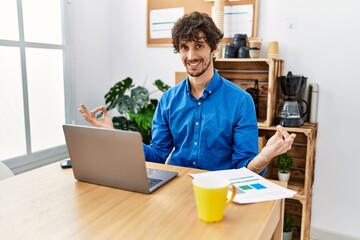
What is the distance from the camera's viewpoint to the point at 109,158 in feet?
3.32

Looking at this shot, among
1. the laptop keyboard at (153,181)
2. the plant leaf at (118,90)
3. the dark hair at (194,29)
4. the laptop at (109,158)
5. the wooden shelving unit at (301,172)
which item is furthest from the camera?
the plant leaf at (118,90)

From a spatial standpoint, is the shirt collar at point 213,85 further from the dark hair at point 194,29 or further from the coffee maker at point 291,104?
the coffee maker at point 291,104

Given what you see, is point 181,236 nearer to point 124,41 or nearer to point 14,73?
point 14,73

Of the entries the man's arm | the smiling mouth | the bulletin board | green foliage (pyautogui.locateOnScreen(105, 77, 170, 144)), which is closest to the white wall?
the bulletin board

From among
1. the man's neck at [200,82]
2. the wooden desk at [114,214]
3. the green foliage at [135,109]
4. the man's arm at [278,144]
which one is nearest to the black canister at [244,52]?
the green foliage at [135,109]

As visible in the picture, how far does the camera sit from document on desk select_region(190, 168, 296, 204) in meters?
0.96

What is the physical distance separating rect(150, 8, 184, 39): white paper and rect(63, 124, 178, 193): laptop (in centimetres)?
190

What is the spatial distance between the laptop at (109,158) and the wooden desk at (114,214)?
1.1 inches

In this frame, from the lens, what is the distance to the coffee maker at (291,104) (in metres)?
2.16

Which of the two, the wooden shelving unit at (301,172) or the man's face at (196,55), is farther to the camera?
the wooden shelving unit at (301,172)

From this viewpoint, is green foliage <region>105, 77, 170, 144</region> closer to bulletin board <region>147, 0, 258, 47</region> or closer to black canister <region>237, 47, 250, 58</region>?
bulletin board <region>147, 0, 258, 47</region>

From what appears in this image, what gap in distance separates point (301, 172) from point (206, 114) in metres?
1.28

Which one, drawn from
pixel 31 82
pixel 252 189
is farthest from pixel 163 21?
pixel 252 189

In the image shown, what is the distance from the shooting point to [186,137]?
5.11 ft
